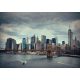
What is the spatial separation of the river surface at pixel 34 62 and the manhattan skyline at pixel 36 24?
1.01ft

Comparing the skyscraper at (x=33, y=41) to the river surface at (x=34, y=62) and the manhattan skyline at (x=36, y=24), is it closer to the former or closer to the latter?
the manhattan skyline at (x=36, y=24)

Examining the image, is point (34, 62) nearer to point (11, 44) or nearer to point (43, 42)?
point (43, 42)

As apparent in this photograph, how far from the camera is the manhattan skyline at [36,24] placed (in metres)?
3.00

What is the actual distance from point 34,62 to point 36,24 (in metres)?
0.65

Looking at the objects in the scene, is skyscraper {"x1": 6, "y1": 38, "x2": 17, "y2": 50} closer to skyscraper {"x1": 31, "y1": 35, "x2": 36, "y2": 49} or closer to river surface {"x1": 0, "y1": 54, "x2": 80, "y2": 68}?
river surface {"x1": 0, "y1": 54, "x2": 80, "y2": 68}

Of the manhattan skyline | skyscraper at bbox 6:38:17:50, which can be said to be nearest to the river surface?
skyscraper at bbox 6:38:17:50

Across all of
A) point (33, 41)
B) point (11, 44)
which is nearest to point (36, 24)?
point (33, 41)

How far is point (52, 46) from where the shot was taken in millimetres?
3021

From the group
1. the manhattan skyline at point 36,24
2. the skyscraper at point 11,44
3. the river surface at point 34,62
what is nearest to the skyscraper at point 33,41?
the manhattan skyline at point 36,24

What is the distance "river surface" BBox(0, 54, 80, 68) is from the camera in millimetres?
2979

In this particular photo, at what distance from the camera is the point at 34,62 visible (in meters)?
2.99

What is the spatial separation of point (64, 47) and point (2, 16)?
118 centimetres
